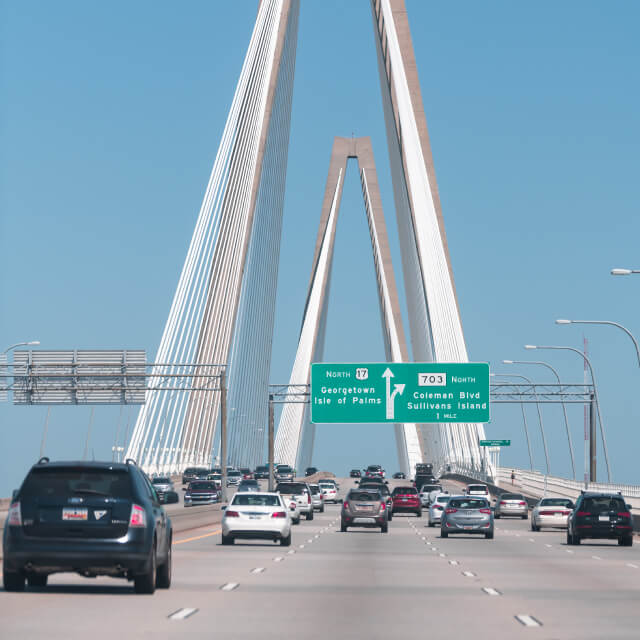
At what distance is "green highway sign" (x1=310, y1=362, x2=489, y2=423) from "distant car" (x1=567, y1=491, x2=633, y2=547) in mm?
21428

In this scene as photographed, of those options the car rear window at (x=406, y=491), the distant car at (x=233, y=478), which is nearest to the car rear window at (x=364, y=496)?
the car rear window at (x=406, y=491)

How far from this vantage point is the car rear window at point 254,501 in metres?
35.5

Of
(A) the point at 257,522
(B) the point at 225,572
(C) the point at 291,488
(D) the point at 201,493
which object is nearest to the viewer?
(B) the point at 225,572

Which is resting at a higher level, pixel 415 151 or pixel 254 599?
pixel 415 151

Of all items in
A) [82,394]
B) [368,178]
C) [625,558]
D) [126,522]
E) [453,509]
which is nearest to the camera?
[126,522]

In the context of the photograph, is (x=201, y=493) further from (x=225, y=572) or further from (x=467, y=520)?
(x=225, y=572)

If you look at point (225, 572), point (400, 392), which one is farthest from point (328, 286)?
point (225, 572)

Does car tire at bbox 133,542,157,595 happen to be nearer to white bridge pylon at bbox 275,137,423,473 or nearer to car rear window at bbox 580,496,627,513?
car rear window at bbox 580,496,627,513

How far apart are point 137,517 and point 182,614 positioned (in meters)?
2.23

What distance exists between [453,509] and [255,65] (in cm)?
3290

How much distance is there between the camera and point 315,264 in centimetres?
11981

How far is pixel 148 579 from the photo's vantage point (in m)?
17.6

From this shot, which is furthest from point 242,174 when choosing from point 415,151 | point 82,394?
point 82,394

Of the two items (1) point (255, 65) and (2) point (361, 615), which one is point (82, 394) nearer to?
(1) point (255, 65)
